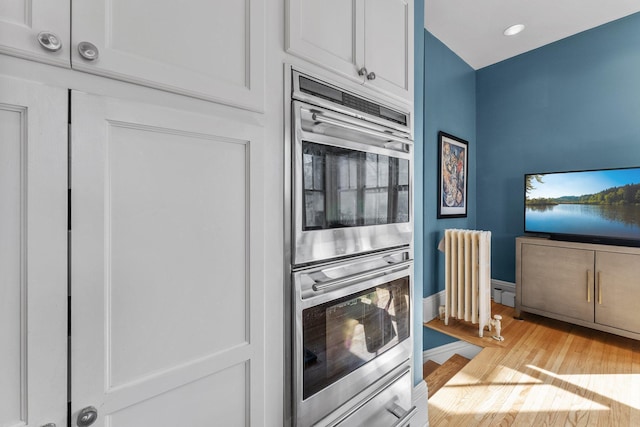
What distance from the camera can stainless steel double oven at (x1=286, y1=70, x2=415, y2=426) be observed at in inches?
38.4

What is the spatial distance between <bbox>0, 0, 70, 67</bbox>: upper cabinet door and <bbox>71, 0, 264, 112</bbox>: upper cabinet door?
2 cm

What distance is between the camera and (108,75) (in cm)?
64

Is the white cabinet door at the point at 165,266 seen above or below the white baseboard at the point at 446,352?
above

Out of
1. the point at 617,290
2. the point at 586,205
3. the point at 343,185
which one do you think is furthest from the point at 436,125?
the point at 343,185

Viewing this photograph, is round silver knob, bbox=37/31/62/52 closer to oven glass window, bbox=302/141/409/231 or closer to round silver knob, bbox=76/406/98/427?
oven glass window, bbox=302/141/409/231

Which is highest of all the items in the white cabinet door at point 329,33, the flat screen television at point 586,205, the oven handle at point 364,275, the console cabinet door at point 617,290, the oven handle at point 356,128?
the white cabinet door at point 329,33

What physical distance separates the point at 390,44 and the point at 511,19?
2177 mm

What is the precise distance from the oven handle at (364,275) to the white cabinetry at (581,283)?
208cm

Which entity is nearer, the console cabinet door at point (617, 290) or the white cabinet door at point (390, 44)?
the white cabinet door at point (390, 44)

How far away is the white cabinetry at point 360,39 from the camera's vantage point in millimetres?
990

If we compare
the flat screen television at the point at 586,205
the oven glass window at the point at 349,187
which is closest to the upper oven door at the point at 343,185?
the oven glass window at the point at 349,187

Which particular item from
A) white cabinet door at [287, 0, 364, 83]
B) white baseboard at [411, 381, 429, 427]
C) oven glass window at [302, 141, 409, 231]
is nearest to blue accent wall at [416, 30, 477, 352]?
white baseboard at [411, 381, 429, 427]

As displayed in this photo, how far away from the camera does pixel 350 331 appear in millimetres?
1157

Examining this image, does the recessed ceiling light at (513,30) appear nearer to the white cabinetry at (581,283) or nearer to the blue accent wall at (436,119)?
the blue accent wall at (436,119)
